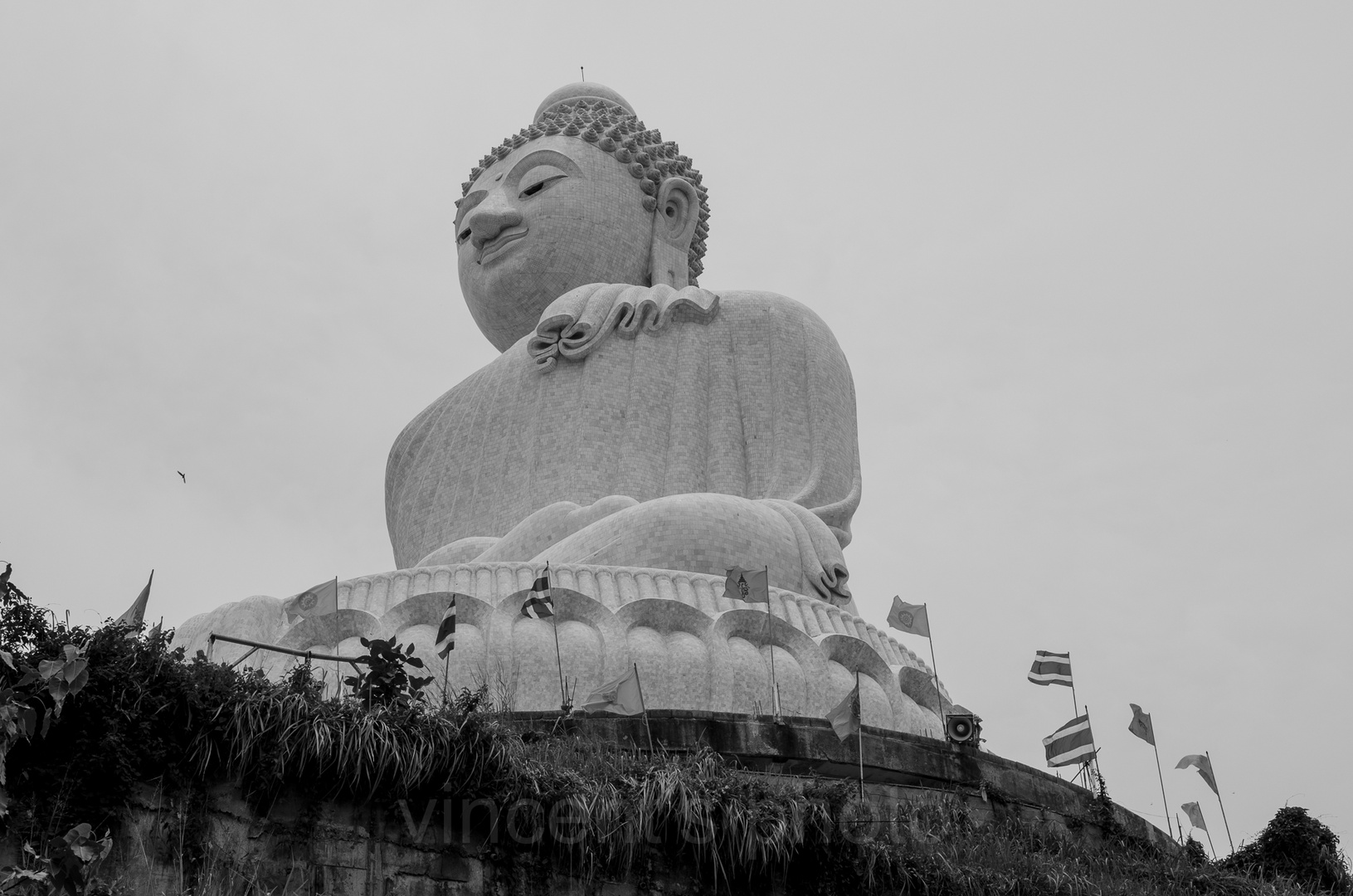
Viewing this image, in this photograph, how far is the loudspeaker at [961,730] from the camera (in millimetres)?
9414

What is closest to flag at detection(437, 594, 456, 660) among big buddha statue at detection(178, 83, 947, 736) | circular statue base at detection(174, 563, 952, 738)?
circular statue base at detection(174, 563, 952, 738)

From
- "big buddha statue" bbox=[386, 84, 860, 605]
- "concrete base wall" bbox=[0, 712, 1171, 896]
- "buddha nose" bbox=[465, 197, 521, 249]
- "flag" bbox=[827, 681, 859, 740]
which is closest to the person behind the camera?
"concrete base wall" bbox=[0, 712, 1171, 896]

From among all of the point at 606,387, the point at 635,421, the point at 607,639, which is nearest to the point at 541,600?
the point at 607,639

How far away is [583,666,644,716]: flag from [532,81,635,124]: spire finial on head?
9.13 metres

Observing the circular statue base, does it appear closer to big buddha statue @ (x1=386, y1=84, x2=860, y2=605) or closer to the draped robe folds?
big buddha statue @ (x1=386, y1=84, x2=860, y2=605)

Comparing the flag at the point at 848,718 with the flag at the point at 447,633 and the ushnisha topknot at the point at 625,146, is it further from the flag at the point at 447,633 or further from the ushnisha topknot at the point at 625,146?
the ushnisha topknot at the point at 625,146

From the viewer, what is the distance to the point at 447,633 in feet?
31.8

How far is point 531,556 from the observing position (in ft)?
40.7

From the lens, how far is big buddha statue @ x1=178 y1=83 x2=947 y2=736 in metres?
10.5


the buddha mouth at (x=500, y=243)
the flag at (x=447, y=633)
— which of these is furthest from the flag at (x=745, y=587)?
the buddha mouth at (x=500, y=243)

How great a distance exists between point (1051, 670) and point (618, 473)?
4047mm

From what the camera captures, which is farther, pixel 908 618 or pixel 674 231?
pixel 674 231

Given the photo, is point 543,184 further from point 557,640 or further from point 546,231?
point 557,640

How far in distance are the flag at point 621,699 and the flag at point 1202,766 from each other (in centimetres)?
395
